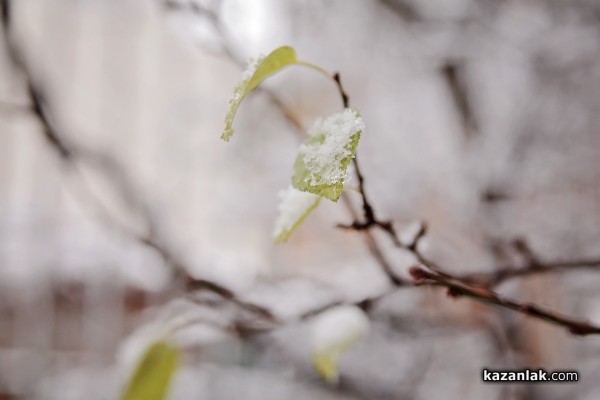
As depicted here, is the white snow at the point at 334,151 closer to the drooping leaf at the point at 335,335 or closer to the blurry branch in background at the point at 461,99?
the drooping leaf at the point at 335,335

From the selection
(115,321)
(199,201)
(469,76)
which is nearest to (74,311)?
(115,321)

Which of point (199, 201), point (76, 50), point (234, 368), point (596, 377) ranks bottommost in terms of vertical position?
point (596, 377)

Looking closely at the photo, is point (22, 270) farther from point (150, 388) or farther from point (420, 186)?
point (150, 388)

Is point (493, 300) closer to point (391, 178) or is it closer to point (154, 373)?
point (154, 373)

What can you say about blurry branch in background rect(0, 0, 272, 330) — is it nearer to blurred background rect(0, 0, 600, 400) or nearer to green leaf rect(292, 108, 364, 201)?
blurred background rect(0, 0, 600, 400)

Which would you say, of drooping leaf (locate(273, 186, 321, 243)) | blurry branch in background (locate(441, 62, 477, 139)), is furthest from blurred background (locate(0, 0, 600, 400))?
drooping leaf (locate(273, 186, 321, 243))

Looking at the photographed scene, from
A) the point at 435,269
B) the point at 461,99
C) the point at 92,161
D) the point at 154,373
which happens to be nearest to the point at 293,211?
the point at 435,269
